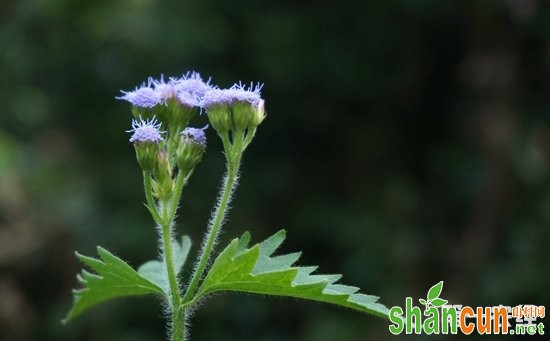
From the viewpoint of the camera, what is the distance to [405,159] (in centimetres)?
684

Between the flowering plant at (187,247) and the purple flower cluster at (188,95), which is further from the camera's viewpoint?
the purple flower cluster at (188,95)

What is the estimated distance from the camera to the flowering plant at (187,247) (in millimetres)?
1655

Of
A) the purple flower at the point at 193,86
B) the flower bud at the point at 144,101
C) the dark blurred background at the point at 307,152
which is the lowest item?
the flower bud at the point at 144,101

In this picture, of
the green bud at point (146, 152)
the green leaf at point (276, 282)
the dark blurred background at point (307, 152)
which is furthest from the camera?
the dark blurred background at point (307, 152)

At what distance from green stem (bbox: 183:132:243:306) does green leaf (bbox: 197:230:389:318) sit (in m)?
0.02

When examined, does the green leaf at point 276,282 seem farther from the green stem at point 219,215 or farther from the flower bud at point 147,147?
the flower bud at point 147,147

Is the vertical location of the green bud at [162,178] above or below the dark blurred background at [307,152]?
below

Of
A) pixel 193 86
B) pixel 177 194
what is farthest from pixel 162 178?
pixel 193 86

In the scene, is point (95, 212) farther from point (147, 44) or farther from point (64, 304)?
point (147, 44)

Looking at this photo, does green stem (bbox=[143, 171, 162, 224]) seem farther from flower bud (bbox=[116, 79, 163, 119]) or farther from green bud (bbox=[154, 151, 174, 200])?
flower bud (bbox=[116, 79, 163, 119])

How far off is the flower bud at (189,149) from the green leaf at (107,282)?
10.4 inches

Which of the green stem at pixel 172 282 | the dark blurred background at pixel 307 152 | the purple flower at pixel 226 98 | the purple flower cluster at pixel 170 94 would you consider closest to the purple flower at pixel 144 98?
the purple flower cluster at pixel 170 94

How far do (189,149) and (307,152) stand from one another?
517 cm

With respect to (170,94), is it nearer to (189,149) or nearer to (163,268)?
(189,149)
